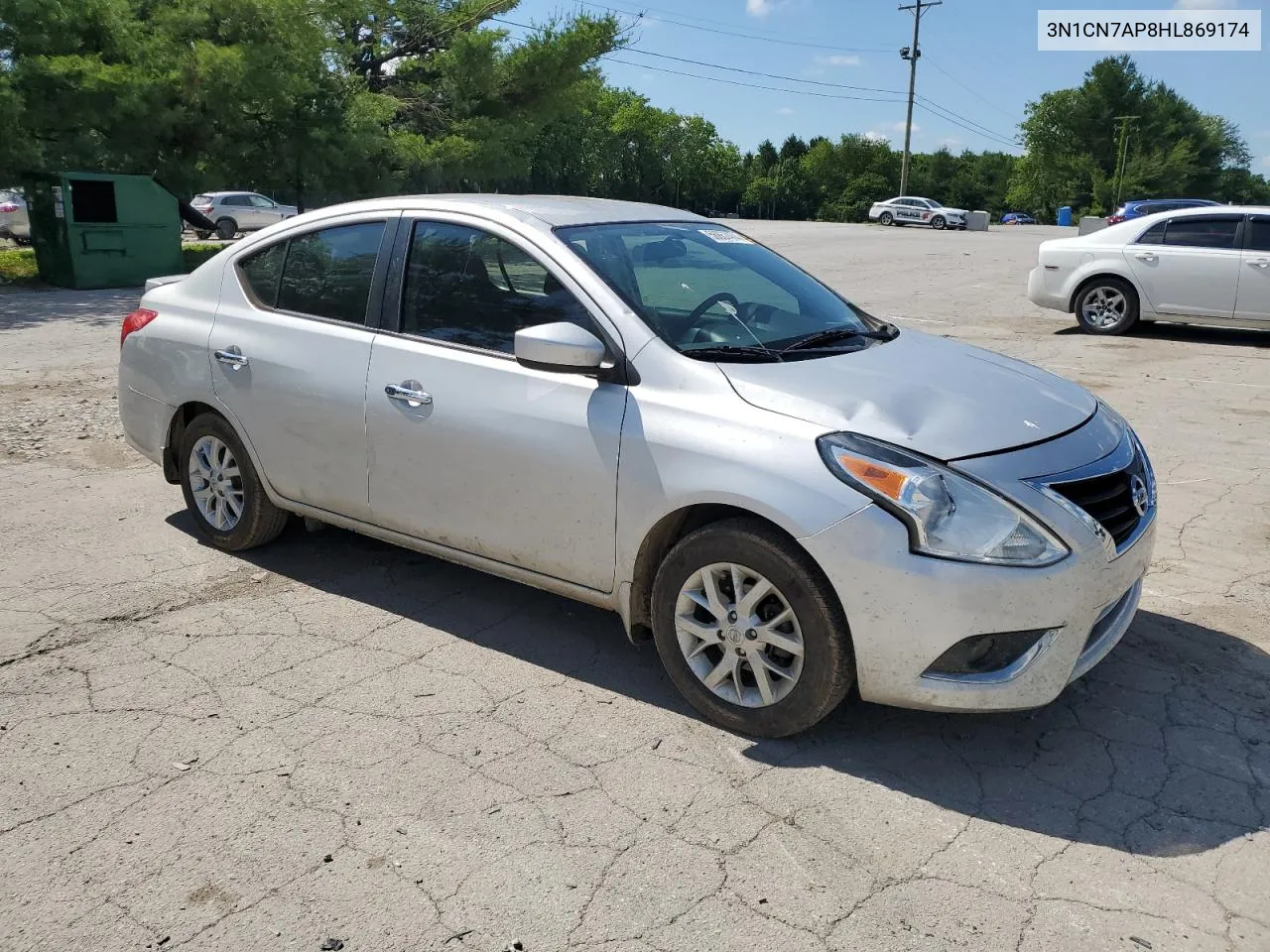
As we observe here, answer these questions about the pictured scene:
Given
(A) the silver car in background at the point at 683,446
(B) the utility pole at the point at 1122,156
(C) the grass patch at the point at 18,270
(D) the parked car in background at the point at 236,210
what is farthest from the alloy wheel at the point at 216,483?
(B) the utility pole at the point at 1122,156

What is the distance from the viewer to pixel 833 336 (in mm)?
4102

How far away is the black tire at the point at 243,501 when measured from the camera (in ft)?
16.0

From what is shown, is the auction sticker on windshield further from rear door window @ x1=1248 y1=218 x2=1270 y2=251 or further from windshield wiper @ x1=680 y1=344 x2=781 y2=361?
rear door window @ x1=1248 y1=218 x2=1270 y2=251

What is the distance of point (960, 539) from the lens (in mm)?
3090

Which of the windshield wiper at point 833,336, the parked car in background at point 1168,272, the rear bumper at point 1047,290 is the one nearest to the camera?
the windshield wiper at point 833,336

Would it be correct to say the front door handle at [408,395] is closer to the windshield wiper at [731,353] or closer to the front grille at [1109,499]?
Answer: the windshield wiper at [731,353]

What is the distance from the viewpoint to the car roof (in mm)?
4199

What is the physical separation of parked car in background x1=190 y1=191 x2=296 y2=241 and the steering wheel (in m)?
32.6

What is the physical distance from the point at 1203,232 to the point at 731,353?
401 inches

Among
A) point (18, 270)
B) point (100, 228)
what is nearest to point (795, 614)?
point (100, 228)

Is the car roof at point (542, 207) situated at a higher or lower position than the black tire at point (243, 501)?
higher

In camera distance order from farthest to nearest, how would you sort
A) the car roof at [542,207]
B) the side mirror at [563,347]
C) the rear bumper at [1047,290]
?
1. the rear bumper at [1047,290]
2. the car roof at [542,207]
3. the side mirror at [563,347]

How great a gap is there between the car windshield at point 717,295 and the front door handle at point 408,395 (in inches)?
31.1

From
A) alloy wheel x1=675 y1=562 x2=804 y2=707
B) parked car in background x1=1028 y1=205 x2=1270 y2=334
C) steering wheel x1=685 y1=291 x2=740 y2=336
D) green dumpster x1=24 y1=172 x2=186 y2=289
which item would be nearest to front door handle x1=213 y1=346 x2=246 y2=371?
steering wheel x1=685 y1=291 x2=740 y2=336
